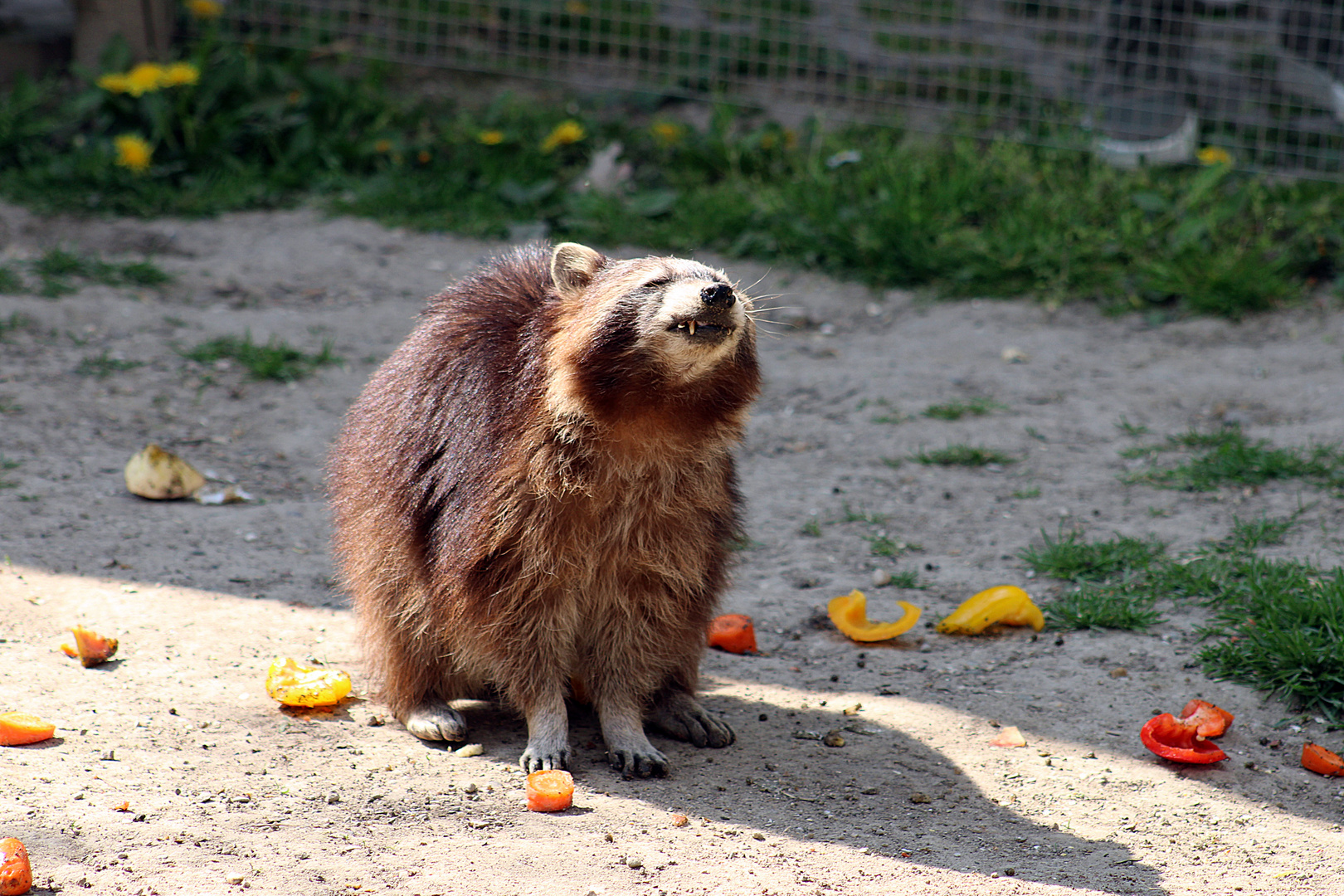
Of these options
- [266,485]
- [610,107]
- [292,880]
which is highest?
[610,107]

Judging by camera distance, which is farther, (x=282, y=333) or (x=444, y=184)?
(x=444, y=184)

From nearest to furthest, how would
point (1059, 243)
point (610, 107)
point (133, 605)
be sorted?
point (133, 605) → point (1059, 243) → point (610, 107)

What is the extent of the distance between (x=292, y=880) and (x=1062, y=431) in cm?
396

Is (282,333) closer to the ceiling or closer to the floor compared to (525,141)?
closer to the floor

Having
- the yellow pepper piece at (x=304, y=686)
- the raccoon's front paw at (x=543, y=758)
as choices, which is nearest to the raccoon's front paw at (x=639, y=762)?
the raccoon's front paw at (x=543, y=758)

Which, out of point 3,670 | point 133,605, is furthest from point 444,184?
point 3,670

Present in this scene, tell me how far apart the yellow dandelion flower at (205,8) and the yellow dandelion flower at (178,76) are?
0.63 m

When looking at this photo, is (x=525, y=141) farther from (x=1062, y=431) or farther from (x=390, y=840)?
(x=390, y=840)

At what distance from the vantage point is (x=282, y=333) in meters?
6.17

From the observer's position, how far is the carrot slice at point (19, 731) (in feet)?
9.75

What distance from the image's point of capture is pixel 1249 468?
4.94 m

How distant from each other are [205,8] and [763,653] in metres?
5.93

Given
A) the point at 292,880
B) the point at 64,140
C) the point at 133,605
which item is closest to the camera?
the point at 292,880

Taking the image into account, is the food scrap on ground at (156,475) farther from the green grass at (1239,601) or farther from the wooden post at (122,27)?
the wooden post at (122,27)
